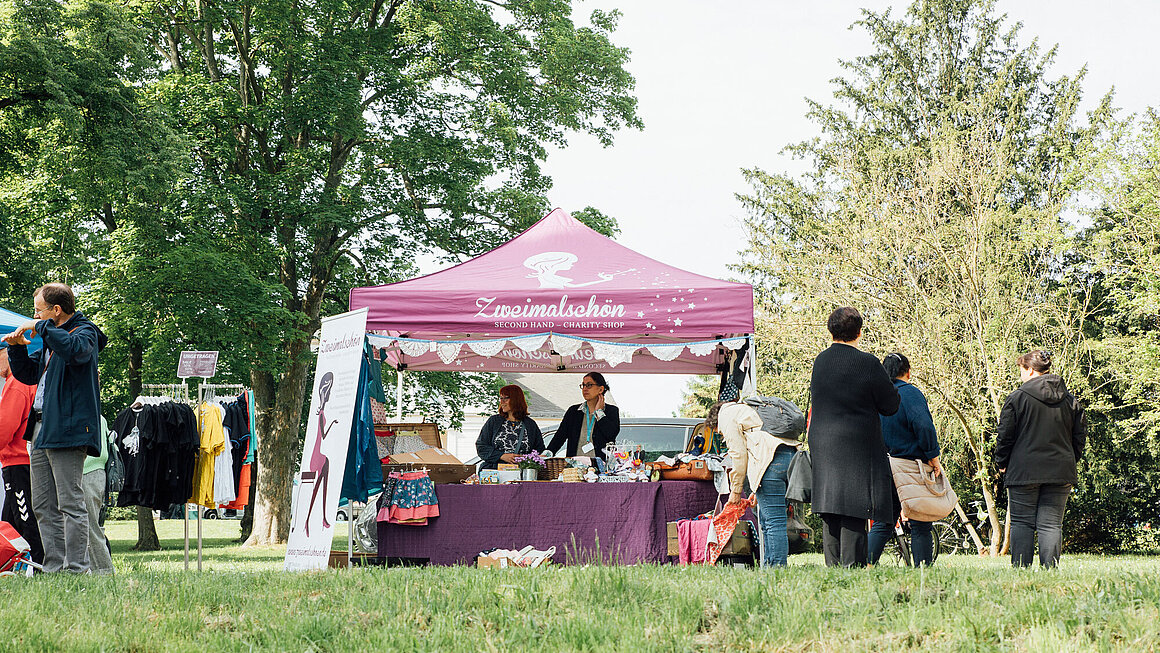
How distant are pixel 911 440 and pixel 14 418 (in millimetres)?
6145

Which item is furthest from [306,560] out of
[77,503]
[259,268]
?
[259,268]

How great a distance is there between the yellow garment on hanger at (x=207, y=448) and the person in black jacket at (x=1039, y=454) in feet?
24.6

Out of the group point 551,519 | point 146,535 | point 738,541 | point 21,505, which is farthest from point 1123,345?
point 146,535

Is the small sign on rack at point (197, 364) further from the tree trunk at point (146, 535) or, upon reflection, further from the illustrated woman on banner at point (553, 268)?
the tree trunk at point (146, 535)

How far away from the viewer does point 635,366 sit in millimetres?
12062

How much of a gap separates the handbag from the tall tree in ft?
43.8

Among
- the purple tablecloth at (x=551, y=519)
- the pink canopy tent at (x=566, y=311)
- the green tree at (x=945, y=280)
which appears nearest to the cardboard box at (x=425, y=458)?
the purple tablecloth at (x=551, y=519)

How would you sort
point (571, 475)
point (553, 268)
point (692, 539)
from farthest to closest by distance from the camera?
point (553, 268), point (571, 475), point (692, 539)

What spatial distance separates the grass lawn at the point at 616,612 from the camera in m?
3.87

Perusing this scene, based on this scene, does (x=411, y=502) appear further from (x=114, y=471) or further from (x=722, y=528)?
(x=114, y=471)

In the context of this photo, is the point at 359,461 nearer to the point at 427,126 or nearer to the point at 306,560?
the point at 306,560

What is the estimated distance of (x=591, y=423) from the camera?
394 inches

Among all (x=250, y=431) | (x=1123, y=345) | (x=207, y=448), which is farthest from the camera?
(x=1123, y=345)

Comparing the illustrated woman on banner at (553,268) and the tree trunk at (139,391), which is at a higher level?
the illustrated woman on banner at (553,268)
